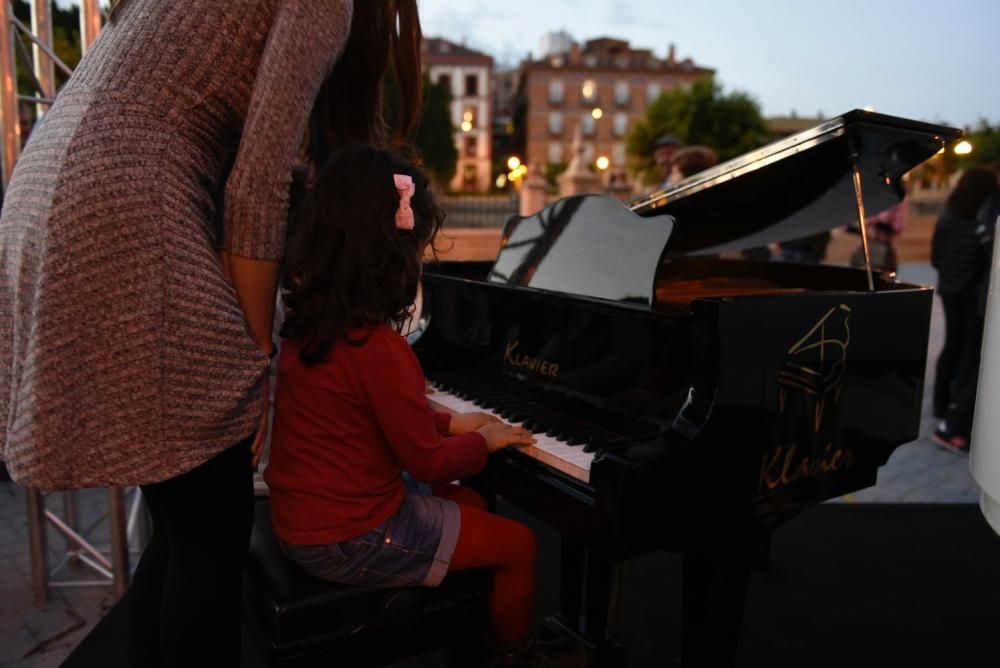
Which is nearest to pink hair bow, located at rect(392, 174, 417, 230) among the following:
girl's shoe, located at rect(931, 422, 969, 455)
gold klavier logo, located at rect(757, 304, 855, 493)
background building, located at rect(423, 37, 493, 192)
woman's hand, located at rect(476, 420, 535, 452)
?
woman's hand, located at rect(476, 420, 535, 452)

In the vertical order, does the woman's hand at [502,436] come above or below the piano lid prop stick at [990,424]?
below

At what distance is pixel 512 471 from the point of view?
1882 millimetres

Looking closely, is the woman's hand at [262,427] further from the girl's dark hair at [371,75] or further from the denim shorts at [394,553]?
the girl's dark hair at [371,75]

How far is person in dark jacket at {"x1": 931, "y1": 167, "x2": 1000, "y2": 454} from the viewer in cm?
490

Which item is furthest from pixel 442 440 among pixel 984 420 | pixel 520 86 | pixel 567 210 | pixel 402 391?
pixel 520 86

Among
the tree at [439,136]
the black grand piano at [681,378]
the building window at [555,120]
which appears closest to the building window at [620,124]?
the building window at [555,120]

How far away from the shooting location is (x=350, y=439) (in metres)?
1.65

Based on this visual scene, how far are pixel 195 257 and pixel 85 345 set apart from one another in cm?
23

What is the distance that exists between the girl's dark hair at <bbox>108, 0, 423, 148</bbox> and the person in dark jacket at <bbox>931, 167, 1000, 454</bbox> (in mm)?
4308

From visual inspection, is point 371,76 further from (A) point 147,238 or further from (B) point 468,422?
(B) point 468,422

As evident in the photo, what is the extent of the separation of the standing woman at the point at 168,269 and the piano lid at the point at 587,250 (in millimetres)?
925

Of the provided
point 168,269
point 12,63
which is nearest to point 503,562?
point 168,269

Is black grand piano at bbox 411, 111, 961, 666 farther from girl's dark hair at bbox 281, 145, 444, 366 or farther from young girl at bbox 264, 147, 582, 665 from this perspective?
girl's dark hair at bbox 281, 145, 444, 366

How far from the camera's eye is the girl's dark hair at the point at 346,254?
1.57 meters
